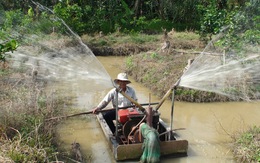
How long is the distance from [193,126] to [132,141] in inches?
107

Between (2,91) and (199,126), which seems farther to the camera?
(199,126)

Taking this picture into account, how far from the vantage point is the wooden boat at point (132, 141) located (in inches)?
240

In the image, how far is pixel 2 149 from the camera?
5.24m

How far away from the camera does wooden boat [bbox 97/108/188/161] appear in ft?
20.0

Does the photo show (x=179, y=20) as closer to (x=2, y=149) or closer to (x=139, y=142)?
(x=139, y=142)

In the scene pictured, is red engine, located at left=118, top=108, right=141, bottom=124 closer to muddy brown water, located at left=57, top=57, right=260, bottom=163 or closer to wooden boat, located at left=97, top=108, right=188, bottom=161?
wooden boat, located at left=97, top=108, right=188, bottom=161

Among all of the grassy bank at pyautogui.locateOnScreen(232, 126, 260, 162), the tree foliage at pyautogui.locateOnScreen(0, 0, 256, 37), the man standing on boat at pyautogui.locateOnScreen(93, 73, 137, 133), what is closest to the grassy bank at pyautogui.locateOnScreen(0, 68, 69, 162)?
the man standing on boat at pyautogui.locateOnScreen(93, 73, 137, 133)

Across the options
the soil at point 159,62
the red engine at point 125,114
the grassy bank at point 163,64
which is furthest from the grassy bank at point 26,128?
the soil at point 159,62

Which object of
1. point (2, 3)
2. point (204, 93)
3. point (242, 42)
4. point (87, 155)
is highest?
point (2, 3)

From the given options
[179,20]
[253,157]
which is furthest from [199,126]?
[179,20]

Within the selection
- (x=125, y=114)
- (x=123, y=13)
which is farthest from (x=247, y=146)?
(x=123, y=13)

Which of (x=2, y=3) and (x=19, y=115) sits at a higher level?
(x=2, y=3)

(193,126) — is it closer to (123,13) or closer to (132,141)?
(132,141)

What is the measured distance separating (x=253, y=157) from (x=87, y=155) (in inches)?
119
